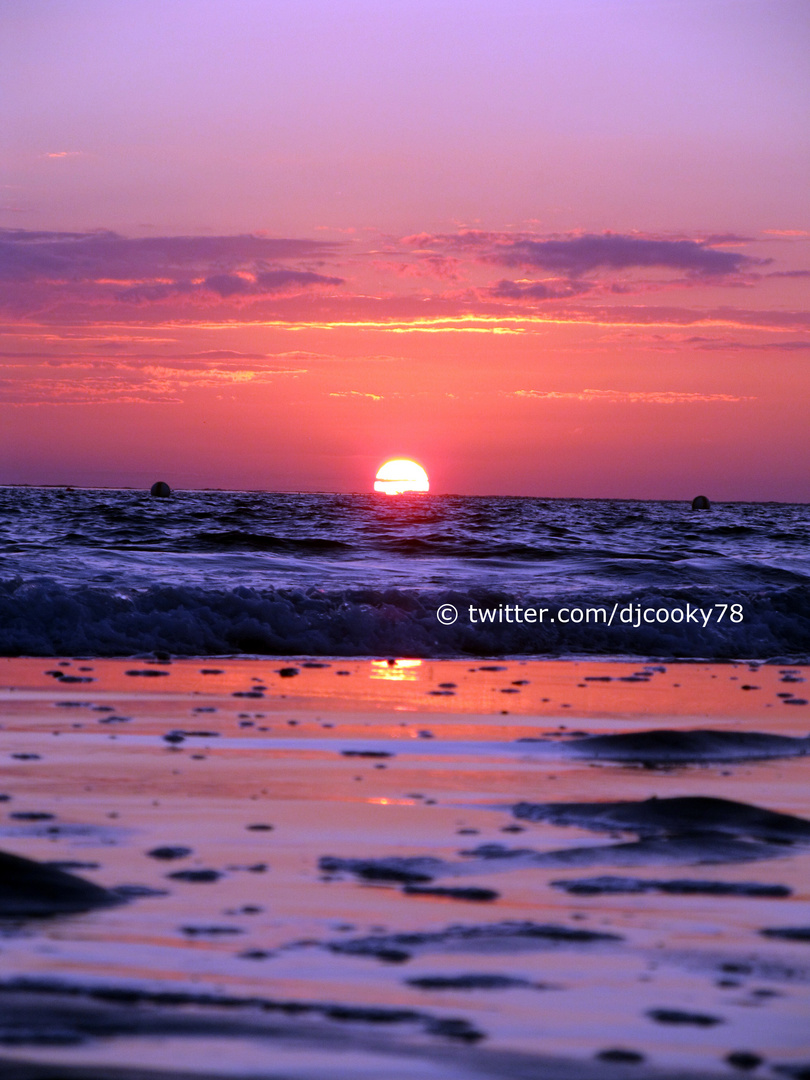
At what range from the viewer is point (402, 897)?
3.21 meters

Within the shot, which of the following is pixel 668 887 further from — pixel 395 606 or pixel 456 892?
pixel 395 606

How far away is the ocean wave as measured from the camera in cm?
1030

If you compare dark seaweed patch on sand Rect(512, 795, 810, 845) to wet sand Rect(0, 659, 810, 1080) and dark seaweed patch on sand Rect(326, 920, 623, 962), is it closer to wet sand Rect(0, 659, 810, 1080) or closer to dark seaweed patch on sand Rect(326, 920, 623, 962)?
wet sand Rect(0, 659, 810, 1080)

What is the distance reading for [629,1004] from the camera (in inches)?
97.7

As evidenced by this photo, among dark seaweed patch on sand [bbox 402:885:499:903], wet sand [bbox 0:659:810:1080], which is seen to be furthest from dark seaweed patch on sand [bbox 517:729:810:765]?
dark seaweed patch on sand [bbox 402:885:499:903]

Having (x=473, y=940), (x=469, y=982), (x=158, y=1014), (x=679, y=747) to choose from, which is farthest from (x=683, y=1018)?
(x=679, y=747)

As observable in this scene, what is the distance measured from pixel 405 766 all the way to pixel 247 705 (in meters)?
1.97

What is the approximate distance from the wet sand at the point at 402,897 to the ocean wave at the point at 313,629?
386cm

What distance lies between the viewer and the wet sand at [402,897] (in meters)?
2.27

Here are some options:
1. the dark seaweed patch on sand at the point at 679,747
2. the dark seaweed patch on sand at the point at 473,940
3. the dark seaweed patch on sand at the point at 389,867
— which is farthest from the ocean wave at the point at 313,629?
the dark seaweed patch on sand at the point at 473,940

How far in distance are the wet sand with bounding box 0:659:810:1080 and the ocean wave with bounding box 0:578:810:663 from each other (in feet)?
12.7

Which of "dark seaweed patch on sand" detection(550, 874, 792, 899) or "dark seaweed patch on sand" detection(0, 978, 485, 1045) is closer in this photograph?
"dark seaweed patch on sand" detection(0, 978, 485, 1045)

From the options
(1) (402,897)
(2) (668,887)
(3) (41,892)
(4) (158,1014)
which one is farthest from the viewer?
(2) (668,887)

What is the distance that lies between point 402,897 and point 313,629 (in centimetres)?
784
